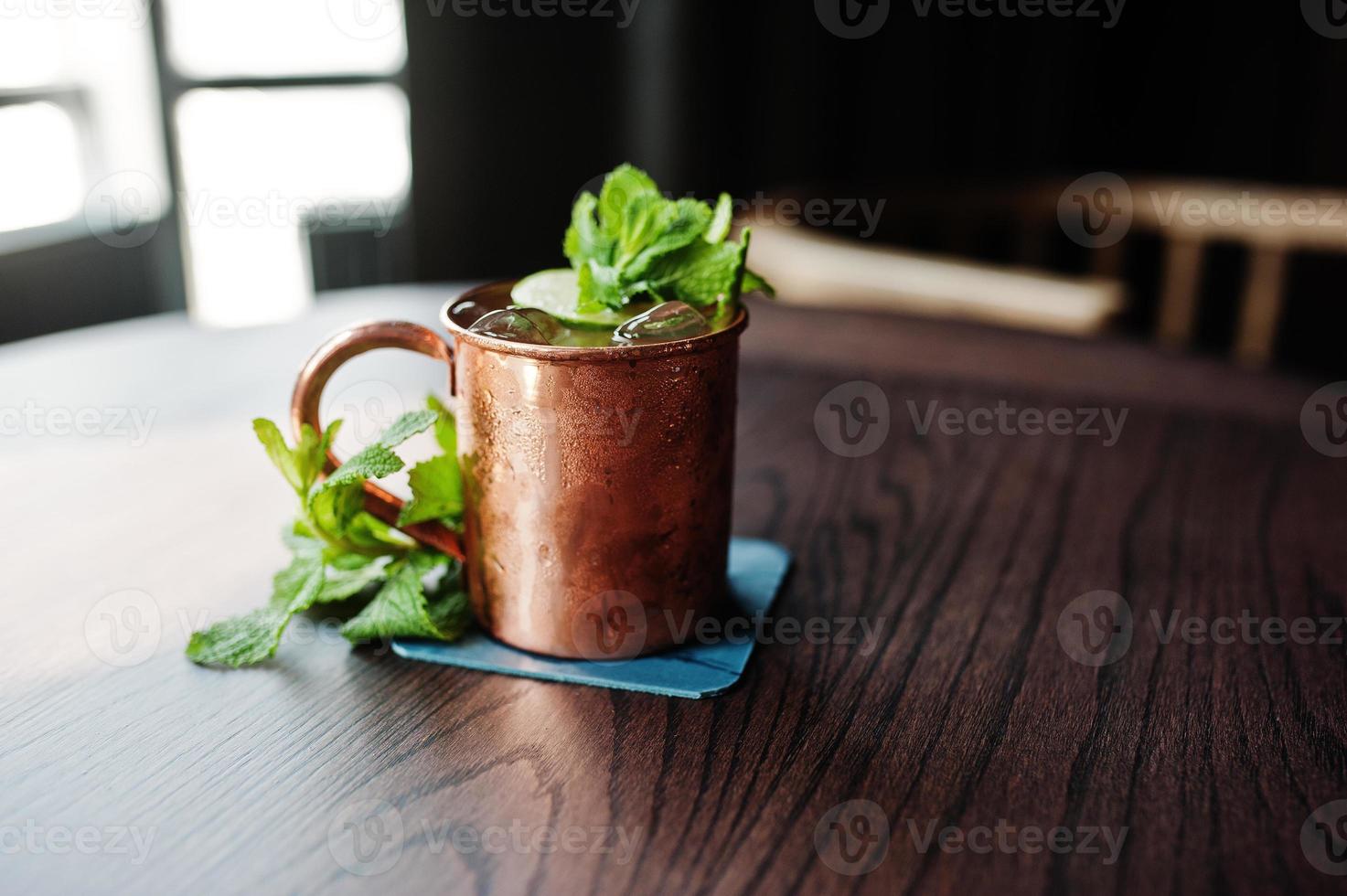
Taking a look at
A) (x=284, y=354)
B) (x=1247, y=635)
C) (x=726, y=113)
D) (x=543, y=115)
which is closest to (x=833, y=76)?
(x=726, y=113)

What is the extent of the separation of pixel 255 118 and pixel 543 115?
3.00ft

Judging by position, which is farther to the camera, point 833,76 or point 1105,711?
point 833,76

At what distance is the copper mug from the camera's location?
0.65 meters

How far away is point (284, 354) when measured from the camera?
4.25 feet

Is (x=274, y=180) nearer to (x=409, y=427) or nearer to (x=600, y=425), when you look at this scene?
(x=409, y=427)

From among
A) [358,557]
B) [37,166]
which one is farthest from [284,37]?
[358,557]

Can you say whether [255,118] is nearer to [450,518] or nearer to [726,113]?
[726,113]

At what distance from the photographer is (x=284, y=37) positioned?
3377 millimetres

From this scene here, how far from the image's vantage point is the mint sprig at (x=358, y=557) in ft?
2.33

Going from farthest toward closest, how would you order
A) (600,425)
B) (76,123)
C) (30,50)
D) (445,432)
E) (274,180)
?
(274,180), (76,123), (30,50), (445,432), (600,425)

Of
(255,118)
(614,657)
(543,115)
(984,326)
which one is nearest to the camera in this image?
(614,657)

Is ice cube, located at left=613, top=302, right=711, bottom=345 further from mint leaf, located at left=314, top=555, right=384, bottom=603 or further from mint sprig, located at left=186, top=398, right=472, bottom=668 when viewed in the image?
mint leaf, located at left=314, top=555, right=384, bottom=603

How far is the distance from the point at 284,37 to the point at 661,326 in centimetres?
320

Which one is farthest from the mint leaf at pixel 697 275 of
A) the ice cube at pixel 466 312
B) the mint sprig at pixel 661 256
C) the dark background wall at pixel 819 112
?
the dark background wall at pixel 819 112
